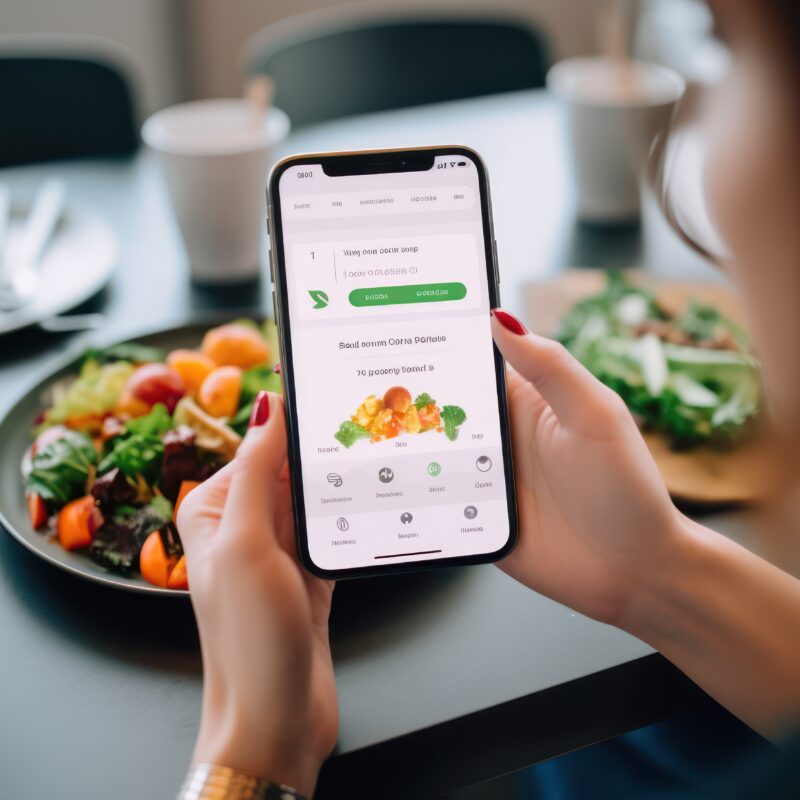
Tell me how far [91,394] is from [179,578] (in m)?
0.27

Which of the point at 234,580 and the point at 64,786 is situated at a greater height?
the point at 234,580

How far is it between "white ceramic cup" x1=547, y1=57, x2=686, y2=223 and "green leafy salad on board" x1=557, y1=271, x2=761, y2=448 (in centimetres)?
27

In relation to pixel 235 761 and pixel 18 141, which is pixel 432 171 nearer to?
pixel 235 761

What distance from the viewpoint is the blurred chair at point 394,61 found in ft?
5.96

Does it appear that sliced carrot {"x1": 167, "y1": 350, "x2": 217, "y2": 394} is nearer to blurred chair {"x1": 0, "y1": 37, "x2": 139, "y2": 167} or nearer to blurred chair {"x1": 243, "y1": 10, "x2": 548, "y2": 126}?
blurred chair {"x1": 0, "y1": 37, "x2": 139, "y2": 167}

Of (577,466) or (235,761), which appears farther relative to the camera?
(577,466)

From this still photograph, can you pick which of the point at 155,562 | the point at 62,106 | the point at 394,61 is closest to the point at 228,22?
the point at 394,61

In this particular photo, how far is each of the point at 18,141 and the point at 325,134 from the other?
22.5 inches

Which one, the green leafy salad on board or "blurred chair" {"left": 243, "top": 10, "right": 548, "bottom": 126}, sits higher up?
"blurred chair" {"left": 243, "top": 10, "right": 548, "bottom": 126}

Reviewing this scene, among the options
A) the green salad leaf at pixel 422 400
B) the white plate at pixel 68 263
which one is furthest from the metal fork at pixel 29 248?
the green salad leaf at pixel 422 400

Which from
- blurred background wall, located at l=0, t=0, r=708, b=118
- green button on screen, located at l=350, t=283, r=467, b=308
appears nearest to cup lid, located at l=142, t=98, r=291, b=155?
green button on screen, located at l=350, t=283, r=467, b=308

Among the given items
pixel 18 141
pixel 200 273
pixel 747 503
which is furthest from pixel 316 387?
pixel 18 141

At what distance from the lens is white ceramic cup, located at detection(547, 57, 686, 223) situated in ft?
4.20

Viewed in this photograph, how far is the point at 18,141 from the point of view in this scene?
1.71m
